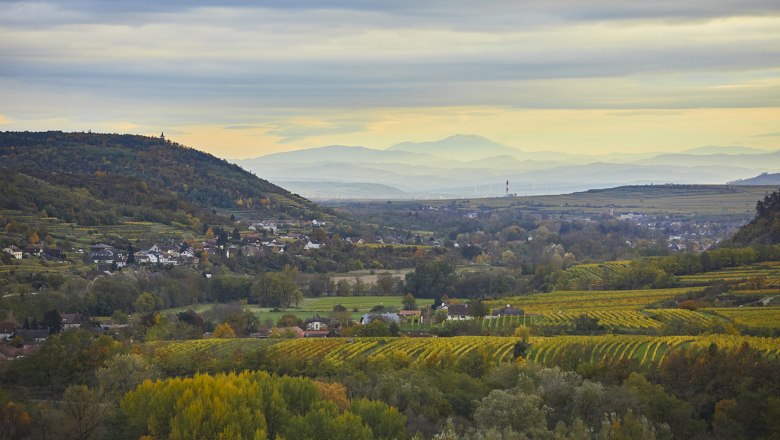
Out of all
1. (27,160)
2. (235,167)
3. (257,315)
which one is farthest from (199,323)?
(235,167)

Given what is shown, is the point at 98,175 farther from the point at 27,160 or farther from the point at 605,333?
Answer: the point at 605,333

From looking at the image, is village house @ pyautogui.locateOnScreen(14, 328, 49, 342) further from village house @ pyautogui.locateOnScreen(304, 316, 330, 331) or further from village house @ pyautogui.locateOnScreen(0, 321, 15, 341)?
village house @ pyautogui.locateOnScreen(304, 316, 330, 331)

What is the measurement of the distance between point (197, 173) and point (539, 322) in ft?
293

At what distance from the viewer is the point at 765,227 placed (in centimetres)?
8438

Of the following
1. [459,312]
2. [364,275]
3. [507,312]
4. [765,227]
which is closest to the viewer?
[507,312]

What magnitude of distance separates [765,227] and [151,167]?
7744cm

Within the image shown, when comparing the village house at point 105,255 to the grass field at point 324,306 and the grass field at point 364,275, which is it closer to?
the grass field at point 324,306

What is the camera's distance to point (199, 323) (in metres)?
59.5

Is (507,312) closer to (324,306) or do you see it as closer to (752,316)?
(324,306)

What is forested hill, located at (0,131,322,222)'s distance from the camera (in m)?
125

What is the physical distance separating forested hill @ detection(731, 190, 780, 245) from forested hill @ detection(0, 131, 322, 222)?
57007 millimetres

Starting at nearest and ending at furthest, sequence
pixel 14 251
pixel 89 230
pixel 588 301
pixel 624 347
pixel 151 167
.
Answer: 1. pixel 624 347
2. pixel 588 301
3. pixel 14 251
4. pixel 89 230
5. pixel 151 167

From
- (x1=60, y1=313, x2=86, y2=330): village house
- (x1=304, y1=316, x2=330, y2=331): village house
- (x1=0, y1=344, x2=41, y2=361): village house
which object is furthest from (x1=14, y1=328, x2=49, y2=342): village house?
(x1=304, y1=316, x2=330, y2=331): village house

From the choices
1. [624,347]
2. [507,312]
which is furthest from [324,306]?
[624,347]
